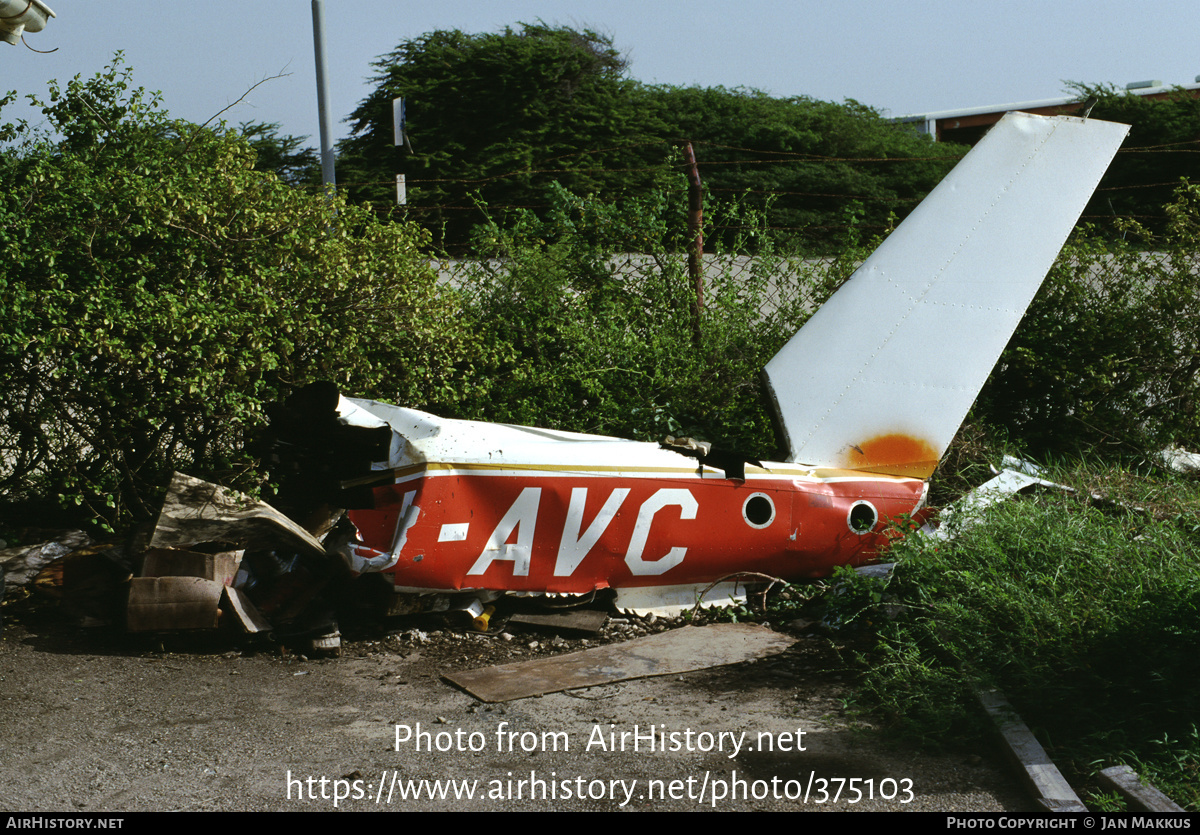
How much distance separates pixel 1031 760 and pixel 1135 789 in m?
0.32

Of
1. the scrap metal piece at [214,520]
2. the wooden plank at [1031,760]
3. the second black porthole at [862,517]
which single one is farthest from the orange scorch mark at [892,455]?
the scrap metal piece at [214,520]

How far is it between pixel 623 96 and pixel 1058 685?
88.0 ft

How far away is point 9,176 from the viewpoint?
5082 millimetres

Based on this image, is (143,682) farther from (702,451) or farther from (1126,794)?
(1126,794)

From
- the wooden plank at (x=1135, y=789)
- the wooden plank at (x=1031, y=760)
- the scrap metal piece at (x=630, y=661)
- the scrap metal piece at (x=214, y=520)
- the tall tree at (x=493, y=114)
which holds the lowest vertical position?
the scrap metal piece at (x=630, y=661)

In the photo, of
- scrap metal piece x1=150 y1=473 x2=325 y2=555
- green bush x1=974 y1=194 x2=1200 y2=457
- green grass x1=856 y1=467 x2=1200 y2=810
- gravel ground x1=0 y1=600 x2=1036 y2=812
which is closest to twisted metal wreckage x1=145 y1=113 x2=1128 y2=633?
scrap metal piece x1=150 y1=473 x2=325 y2=555

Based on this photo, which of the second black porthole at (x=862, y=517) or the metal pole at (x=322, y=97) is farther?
the metal pole at (x=322, y=97)

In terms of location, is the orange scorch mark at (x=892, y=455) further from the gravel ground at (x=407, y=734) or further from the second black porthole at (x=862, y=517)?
the gravel ground at (x=407, y=734)

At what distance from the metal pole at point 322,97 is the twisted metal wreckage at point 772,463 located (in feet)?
18.2

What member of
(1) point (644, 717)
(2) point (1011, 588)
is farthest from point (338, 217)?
(2) point (1011, 588)

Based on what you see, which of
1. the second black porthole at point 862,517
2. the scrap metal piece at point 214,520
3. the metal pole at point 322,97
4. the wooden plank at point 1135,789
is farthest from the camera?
the metal pole at point 322,97

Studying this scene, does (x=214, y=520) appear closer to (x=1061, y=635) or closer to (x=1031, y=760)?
(x=1031, y=760)

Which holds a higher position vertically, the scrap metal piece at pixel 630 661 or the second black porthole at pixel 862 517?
the second black porthole at pixel 862 517

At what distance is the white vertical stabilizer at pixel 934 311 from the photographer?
5.30 m
